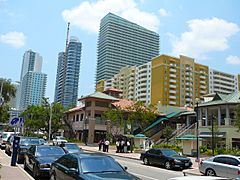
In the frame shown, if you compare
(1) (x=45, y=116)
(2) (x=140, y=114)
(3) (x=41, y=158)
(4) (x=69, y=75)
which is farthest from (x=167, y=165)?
(4) (x=69, y=75)

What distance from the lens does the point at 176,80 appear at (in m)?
124

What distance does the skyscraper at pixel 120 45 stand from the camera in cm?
17450

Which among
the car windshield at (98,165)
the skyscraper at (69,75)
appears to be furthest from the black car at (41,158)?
the skyscraper at (69,75)

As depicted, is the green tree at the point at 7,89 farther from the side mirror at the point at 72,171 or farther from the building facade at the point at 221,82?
the building facade at the point at 221,82

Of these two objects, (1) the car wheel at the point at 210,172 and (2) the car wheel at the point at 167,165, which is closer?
(1) the car wheel at the point at 210,172

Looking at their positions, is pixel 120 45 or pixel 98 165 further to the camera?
pixel 120 45

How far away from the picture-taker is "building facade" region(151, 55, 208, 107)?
12056 centimetres

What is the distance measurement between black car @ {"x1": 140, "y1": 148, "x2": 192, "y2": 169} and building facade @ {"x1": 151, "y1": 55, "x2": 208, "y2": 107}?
303ft

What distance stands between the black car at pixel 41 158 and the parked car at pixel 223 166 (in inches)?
325

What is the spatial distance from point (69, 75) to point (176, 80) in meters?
41.4

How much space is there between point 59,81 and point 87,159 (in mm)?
103083

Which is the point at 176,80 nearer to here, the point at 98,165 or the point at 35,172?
the point at 35,172

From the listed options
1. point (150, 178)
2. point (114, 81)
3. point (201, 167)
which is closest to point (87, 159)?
point (150, 178)

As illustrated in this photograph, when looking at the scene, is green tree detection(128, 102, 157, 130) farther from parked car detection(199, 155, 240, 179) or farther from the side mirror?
the side mirror
